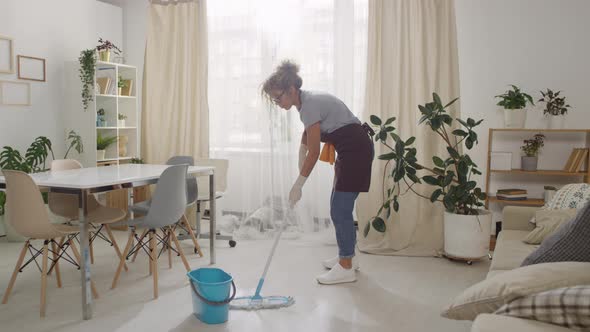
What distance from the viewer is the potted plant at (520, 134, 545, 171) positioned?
397 centimetres

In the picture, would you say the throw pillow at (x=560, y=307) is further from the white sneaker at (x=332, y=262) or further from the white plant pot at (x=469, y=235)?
the white plant pot at (x=469, y=235)

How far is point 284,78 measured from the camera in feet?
9.98

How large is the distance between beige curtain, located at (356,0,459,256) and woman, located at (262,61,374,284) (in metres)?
0.88

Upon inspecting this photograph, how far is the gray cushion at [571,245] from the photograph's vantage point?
63.0 inches

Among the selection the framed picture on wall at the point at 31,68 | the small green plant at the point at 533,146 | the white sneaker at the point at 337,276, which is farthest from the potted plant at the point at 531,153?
the framed picture on wall at the point at 31,68

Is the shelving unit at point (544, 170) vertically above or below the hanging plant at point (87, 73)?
below

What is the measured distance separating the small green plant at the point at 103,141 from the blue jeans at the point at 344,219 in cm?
272

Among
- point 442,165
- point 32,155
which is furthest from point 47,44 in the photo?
point 442,165

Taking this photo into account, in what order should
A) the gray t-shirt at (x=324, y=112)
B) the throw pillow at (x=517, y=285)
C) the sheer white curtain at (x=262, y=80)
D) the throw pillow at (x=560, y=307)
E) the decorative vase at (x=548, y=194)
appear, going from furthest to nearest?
the sheer white curtain at (x=262, y=80)
the decorative vase at (x=548, y=194)
the gray t-shirt at (x=324, y=112)
the throw pillow at (x=517, y=285)
the throw pillow at (x=560, y=307)

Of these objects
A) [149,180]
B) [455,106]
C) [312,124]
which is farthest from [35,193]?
[455,106]

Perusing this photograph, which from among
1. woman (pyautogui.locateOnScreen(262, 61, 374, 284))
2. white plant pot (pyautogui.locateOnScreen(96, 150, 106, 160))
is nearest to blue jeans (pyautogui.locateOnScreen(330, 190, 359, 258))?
woman (pyautogui.locateOnScreen(262, 61, 374, 284))

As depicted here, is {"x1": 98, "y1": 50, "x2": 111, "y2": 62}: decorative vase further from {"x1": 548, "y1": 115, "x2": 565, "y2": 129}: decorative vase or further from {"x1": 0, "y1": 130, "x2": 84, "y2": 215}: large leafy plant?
{"x1": 548, "y1": 115, "x2": 565, "y2": 129}: decorative vase

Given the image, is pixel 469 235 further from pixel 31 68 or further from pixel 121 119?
pixel 31 68

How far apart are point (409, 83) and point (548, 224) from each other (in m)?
1.71
